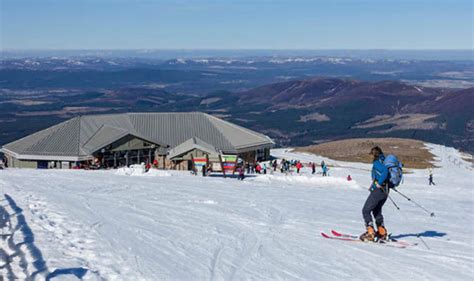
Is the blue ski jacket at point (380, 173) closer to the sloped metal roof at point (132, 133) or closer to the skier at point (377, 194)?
the skier at point (377, 194)

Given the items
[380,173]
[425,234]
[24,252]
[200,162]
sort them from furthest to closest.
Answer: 1. [200,162]
2. [425,234]
3. [380,173]
4. [24,252]

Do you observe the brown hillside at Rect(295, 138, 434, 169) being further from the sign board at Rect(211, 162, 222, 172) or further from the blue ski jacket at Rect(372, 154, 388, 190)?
the blue ski jacket at Rect(372, 154, 388, 190)

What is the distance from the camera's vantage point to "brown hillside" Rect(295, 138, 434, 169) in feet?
204

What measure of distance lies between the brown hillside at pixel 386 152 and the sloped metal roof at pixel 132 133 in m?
12.4

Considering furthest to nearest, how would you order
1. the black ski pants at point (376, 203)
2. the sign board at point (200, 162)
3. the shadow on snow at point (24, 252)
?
the sign board at point (200, 162) → the black ski pants at point (376, 203) → the shadow on snow at point (24, 252)

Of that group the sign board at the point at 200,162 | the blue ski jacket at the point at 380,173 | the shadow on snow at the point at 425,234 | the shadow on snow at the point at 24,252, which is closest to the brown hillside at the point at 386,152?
the sign board at the point at 200,162

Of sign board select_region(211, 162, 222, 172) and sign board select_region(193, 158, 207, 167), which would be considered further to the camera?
sign board select_region(211, 162, 222, 172)

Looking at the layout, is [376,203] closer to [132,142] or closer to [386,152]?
[132,142]

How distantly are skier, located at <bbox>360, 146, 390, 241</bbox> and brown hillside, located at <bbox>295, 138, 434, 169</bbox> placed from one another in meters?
45.0

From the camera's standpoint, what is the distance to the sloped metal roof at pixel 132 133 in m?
50.2

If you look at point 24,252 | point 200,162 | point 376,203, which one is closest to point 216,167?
point 200,162

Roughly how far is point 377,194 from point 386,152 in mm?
66427

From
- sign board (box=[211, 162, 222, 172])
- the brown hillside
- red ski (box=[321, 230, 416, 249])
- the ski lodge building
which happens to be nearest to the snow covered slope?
red ski (box=[321, 230, 416, 249])

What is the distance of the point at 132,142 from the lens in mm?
51062
